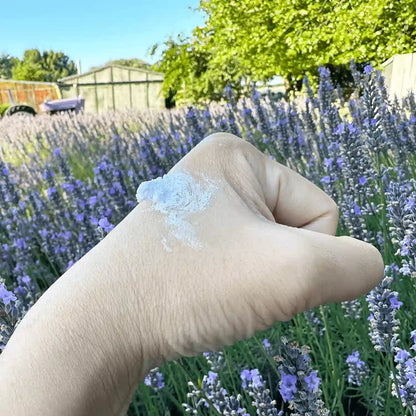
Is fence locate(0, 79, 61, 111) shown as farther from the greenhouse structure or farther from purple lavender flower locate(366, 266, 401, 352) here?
purple lavender flower locate(366, 266, 401, 352)

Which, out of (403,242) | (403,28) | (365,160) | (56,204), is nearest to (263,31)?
(403,28)

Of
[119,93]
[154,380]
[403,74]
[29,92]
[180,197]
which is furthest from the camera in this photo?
[29,92]

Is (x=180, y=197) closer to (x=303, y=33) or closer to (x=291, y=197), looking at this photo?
(x=291, y=197)

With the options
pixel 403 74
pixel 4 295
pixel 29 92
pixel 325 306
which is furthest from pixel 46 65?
pixel 4 295

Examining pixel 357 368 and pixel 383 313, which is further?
pixel 357 368

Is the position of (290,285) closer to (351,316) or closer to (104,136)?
(351,316)

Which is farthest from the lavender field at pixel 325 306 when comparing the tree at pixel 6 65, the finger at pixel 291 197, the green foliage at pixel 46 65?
the tree at pixel 6 65

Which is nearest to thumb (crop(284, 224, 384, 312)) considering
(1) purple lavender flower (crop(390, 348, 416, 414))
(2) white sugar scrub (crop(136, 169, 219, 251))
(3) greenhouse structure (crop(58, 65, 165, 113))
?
(2) white sugar scrub (crop(136, 169, 219, 251))
